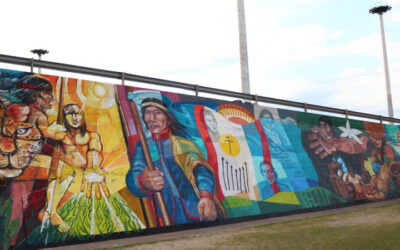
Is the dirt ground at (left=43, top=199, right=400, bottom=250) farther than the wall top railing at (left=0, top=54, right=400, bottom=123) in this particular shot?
No

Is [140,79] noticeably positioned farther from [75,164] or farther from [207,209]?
[207,209]

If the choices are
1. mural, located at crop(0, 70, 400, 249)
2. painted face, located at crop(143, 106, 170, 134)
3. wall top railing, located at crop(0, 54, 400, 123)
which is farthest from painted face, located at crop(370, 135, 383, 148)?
painted face, located at crop(143, 106, 170, 134)

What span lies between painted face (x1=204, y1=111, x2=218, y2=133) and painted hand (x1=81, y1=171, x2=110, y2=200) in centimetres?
465

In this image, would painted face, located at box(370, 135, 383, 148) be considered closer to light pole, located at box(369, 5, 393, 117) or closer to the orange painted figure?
light pole, located at box(369, 5, 393, 117)

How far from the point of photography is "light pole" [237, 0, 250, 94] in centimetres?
1917

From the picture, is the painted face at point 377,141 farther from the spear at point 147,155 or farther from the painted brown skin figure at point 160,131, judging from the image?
the spear at point 147,155

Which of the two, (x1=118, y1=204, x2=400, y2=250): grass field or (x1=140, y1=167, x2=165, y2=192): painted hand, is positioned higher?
(x1=140, y1=167, x2=165, y2=192): painted hand

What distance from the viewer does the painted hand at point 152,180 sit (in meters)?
10.6

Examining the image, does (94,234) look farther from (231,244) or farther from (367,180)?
(367,180)

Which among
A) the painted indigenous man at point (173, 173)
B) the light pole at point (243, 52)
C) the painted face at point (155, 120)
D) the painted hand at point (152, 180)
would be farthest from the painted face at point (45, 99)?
the light pole at point (243, 52)

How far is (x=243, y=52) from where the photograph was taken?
19.8 metres

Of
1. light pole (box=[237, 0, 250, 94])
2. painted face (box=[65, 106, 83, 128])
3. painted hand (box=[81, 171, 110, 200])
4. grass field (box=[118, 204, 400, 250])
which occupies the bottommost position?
grass field (box=[118, 204, 400, 250])

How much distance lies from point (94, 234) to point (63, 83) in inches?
159

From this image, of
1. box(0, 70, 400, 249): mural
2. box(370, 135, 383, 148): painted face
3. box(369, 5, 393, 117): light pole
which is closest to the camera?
box(0, 70, 400, 249): mural
